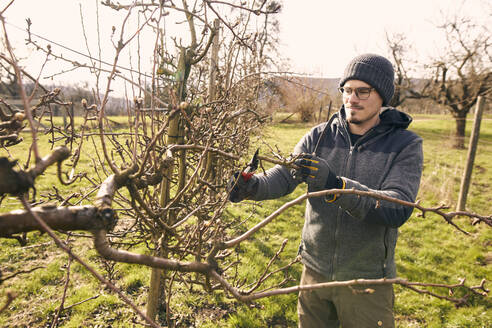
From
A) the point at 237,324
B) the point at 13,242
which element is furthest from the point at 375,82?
the point at 13,242

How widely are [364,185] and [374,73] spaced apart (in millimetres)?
867

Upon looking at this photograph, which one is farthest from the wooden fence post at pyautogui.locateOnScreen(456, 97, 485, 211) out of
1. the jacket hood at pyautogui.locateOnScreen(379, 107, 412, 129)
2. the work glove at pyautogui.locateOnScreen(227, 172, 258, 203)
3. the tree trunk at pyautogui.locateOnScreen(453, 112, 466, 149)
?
the tree trunk at pyautogui.locateOnScreen(453, 112, 466, 149)

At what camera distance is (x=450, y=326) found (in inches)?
124

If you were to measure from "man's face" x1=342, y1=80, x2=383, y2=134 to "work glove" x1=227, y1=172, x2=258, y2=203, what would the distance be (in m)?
0.90

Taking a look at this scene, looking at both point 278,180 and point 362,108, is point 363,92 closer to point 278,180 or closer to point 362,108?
point 362,108

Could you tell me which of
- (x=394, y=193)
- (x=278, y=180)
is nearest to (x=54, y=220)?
(x=278, y=180)

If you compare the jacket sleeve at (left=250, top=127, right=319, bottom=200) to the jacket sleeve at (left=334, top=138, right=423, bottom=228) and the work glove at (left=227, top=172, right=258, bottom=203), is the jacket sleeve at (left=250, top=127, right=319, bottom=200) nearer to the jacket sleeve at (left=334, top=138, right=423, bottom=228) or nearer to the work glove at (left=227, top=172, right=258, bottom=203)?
the work glove at (left=227, top=172, right=258, bottom=203)

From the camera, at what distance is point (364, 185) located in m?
1.85

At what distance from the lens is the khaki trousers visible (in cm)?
189

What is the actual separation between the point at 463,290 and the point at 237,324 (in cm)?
316

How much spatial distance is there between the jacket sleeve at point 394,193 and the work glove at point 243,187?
57 centimetres

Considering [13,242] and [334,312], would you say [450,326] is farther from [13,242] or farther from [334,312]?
[13,242]

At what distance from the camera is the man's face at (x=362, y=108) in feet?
6.56

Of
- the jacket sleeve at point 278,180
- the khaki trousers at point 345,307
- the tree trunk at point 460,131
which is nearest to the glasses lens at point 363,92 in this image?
the jacket sleeve at point 278,180
